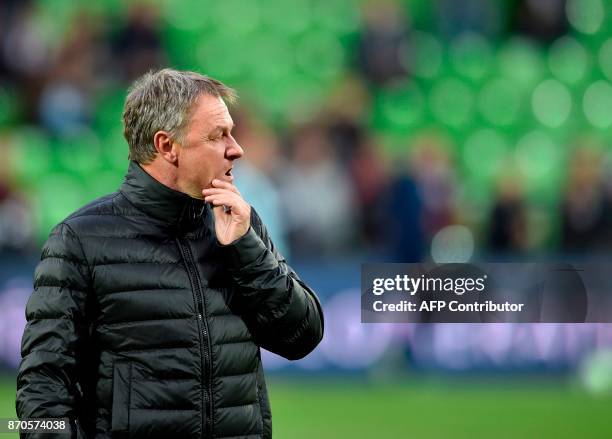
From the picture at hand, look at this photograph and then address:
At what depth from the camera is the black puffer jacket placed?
2.31 m

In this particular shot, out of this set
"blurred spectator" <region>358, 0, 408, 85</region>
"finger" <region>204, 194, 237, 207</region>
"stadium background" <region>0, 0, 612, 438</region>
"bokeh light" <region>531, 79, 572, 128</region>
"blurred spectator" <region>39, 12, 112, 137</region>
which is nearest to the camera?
"finger" <region>204, 194, 237, 207</region>

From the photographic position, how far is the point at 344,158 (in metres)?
9.48

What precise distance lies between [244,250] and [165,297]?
20 cm

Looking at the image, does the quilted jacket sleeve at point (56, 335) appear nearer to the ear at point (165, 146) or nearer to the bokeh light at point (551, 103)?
the ear at point (165, 146)

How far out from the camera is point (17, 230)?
8.77m

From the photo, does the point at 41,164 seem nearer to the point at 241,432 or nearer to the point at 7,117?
the point at 7,117

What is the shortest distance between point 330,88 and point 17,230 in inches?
119

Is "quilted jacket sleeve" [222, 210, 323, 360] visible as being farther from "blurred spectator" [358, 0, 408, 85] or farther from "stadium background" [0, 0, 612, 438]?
"blurred spectator" [358, 0, 408, 85]

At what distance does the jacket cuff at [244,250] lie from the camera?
2.40 m

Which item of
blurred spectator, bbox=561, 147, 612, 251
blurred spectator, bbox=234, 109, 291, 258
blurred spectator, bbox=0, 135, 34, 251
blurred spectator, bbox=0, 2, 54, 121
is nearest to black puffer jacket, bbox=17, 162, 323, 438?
blurred spectator, bbox=234, 109, 291, 258

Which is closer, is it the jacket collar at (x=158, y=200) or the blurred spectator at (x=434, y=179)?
the jacket collar at (x=158, y=200)

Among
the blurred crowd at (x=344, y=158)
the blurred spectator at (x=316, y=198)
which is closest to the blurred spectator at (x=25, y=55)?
the blurred crowd at (x=344, y=158)

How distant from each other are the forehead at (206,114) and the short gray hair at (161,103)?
0.04ft

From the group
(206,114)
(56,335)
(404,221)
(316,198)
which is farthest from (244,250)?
(316,198)
